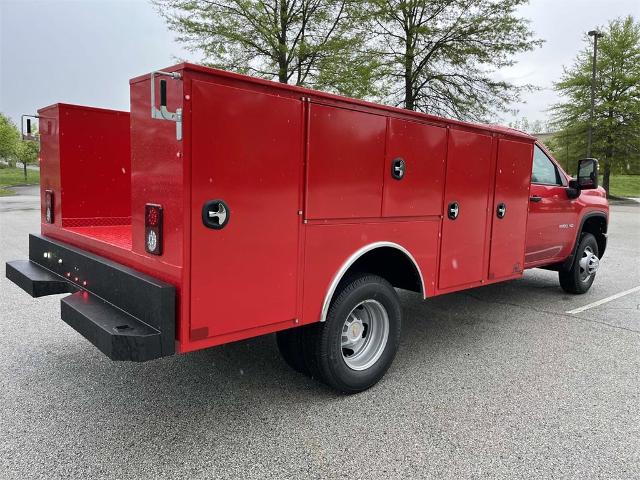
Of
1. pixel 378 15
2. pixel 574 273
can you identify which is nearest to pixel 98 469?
pixel 574 273

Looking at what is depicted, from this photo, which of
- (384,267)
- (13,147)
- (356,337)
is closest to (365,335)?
(356,337)

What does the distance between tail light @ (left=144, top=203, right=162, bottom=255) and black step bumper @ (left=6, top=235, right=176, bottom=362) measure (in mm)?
168

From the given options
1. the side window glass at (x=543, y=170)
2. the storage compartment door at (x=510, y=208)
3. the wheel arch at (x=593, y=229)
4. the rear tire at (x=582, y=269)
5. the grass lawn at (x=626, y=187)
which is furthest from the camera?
the grass lawn at (x=626, y=187)

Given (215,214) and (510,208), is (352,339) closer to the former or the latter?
(215,214)

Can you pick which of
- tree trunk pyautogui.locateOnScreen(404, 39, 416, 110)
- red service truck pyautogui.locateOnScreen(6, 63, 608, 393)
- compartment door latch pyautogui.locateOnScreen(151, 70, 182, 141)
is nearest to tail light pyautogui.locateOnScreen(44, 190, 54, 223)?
red service truck pyautogui.locateOnScreen(6, 63, 608, 393)

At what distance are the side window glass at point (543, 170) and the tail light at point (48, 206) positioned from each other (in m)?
4.69

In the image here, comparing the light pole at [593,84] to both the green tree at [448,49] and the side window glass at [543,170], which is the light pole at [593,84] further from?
the side window glass at [543,170]

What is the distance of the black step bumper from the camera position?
257 cm

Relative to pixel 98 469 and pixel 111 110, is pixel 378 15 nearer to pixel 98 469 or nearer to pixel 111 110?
pixel 111 110

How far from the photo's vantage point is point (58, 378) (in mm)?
3740

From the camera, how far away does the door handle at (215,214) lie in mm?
2580

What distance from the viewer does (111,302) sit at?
305 cm

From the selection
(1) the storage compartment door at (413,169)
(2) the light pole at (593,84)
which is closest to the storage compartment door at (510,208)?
(1) the storage compartment door at (413,169)

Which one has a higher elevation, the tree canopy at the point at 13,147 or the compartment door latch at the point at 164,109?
the tree canopy at the point at 13,147
